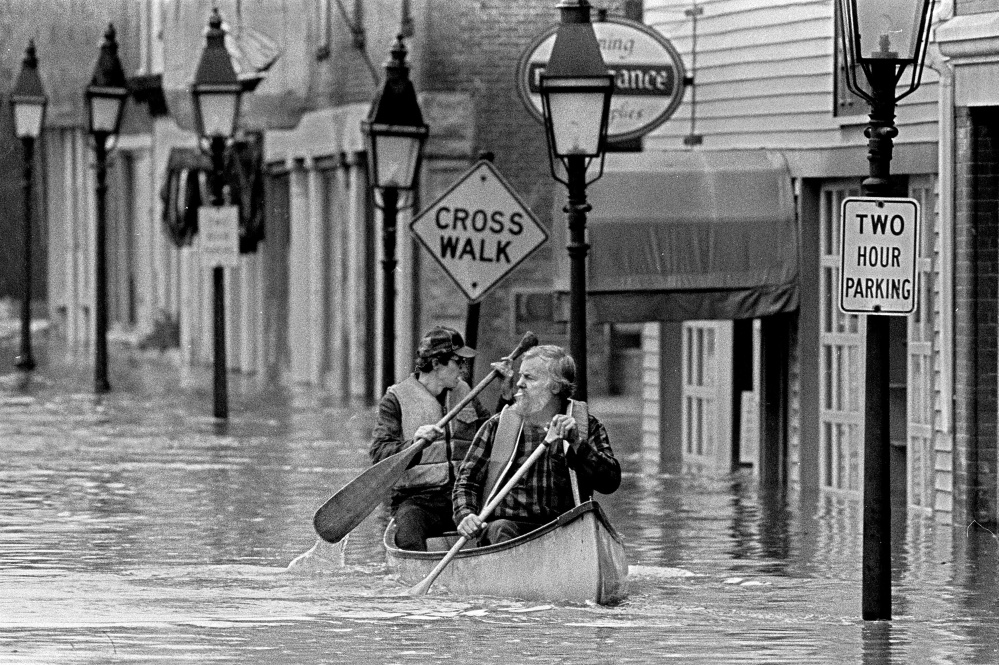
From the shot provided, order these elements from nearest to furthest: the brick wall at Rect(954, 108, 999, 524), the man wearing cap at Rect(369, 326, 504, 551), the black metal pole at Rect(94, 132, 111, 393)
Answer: the man wearing cap at Rect(369, 326, 504, 551) < the brick wall at Rect(954, 108, 999, 524) < the black metal pole at Rect(94, 132, 111, 393)

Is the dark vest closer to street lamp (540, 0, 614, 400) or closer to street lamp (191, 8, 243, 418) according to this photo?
street lamp (540, 0, 614, 400)

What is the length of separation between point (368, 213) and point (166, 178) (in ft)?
31.4

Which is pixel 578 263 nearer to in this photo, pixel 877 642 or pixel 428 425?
pixel 428 425

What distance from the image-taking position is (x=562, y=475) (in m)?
14.2

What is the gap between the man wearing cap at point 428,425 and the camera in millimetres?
15438

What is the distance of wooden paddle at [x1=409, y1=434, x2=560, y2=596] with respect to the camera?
549 inches

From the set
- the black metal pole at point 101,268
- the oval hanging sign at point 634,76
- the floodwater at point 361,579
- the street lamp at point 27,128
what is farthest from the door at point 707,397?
the street lamp at point 27,128

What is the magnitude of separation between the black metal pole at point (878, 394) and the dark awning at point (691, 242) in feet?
29.1

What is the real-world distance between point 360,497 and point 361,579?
69 cm

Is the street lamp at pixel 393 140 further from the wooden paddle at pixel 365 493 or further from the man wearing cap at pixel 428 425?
the wooden paddle at pixel 365 493

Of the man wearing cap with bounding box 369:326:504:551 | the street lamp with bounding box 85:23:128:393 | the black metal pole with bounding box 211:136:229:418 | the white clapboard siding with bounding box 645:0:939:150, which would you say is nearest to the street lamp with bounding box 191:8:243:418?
the black metal pole with bounding box 211:136:229:418

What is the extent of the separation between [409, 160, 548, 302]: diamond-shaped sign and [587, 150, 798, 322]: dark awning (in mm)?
2593

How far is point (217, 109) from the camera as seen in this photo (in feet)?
99.5

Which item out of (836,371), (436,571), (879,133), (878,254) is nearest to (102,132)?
(836,371)
